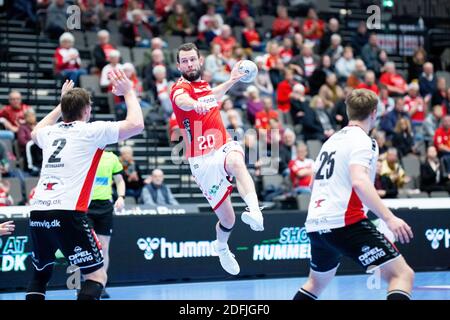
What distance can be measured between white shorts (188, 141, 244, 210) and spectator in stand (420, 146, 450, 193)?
36.1 ft

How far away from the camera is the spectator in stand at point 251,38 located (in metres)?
24.3

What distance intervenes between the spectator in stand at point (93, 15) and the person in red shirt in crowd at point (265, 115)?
4935 mm

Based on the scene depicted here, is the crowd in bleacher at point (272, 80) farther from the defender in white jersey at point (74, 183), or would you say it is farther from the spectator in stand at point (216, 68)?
the defender in white jersey at point (74, 183)

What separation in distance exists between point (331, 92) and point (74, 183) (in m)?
14.8

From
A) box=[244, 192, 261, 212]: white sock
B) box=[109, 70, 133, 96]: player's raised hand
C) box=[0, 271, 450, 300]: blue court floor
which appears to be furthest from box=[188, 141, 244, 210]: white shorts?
box=[0, 271, 450, 300]: blue court floor

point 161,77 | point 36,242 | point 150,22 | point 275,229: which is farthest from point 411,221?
point 36,242

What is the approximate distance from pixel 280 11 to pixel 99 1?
5.52 m

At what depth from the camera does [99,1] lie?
2280 centimetres

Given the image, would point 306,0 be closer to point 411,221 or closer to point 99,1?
point 99,1

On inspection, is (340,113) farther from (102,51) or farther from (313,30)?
(102,51)

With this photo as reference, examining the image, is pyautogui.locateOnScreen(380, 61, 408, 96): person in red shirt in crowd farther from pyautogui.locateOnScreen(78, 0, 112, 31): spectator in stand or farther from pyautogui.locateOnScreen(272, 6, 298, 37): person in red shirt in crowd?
pyautogui.locateOnScreen(78, 0, 112, 31): spectator in stand

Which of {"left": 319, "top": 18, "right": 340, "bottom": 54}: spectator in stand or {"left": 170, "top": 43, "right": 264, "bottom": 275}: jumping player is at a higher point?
{"left": 319, "top": 18, "right": 340, "bottom": 54}: spectator in stand

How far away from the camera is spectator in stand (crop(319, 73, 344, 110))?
22688 mm

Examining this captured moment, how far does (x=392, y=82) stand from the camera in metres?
24.6
